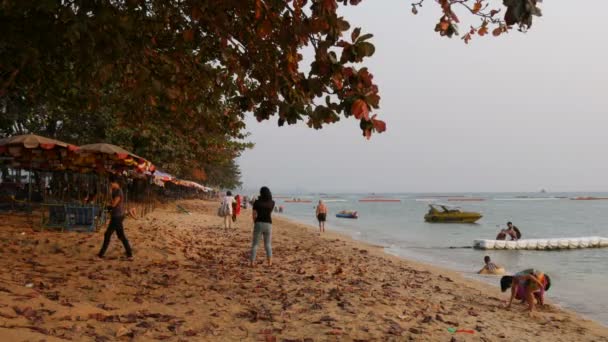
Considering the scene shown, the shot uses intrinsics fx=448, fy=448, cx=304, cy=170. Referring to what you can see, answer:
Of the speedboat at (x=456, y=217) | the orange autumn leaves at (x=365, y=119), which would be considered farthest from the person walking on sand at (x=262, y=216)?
the speedboat at (x=456, y=217)

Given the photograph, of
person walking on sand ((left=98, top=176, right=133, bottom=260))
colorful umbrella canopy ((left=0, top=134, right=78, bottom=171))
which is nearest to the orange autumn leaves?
person walking on sand ((left=98, top=176, right=133, bottom=260))

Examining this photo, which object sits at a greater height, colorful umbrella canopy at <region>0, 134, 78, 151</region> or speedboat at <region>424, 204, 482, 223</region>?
colorful umbrella canopy at <region>0, 134, 78, 151</region>

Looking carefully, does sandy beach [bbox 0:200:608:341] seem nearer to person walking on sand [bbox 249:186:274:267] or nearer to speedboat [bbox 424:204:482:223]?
person walking on sand [bbox 249:186:274:267]

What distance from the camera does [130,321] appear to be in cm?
526

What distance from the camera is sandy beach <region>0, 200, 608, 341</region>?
16.8ft

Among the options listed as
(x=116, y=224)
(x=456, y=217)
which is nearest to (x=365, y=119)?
(x=116, y=224)

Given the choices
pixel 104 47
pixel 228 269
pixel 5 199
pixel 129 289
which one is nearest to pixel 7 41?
pixel 104 47

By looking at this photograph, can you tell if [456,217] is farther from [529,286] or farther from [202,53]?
[202,53]

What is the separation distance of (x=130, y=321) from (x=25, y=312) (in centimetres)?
109

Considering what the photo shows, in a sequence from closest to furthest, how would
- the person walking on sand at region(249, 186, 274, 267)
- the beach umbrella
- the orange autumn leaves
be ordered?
1. the orange autumn leaves
2. the person walking on sand at region(249, 186, 274, 267)
3. the beach umbrella

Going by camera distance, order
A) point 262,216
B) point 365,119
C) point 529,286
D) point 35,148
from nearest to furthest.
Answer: point 365,119, point 529,286, point 262,216, point 35,148

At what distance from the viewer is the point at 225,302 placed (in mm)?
6461

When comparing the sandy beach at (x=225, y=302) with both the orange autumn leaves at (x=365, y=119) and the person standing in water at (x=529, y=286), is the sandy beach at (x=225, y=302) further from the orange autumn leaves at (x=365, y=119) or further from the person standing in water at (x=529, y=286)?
the orange autumn leaves at (x=365, y=119)

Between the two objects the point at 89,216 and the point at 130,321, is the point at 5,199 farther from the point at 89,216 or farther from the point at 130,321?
the point at 130,321
